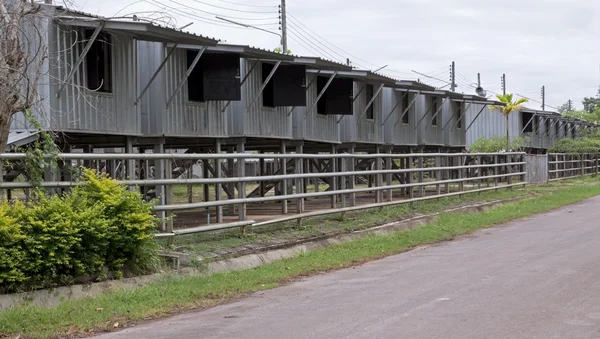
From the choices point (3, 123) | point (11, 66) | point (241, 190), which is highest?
point (11, 66)

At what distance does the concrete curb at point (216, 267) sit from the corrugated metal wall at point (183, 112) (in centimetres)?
562

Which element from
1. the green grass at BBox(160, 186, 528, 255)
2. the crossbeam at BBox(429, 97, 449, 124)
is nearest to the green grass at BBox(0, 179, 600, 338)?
the green grass at BBox(160, 186, 528, 255)

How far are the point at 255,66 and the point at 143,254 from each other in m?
11.9

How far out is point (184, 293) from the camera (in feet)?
29.8

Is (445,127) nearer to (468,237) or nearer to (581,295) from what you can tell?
(468,237)

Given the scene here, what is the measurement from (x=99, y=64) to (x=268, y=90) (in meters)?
6.81

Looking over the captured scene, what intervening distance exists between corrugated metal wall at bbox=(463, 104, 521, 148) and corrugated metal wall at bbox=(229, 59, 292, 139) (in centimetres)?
2251

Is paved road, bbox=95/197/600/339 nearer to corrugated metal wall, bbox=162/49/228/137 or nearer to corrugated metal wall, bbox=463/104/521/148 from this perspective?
corrugated metal wall, bbox=162/49/228/137

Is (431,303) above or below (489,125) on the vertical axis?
below

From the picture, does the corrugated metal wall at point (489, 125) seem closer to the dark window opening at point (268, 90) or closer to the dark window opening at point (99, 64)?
the dark window opening at point (268, 90)

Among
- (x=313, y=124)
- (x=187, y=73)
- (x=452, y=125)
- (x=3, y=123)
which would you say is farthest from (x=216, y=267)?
(x=452, y=125)

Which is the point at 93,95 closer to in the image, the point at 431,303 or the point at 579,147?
the point at 431,303

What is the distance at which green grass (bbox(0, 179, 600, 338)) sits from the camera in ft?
24.8

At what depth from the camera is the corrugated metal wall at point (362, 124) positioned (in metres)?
26.5
